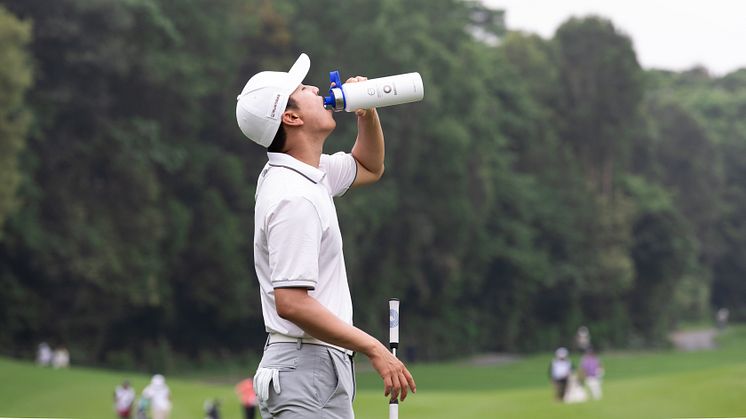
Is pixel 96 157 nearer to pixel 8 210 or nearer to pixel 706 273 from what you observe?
pixel 8 210

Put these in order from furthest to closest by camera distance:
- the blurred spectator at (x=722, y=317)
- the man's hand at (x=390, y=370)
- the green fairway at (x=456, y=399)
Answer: the blurred spectator at (x=722, y=317), the green fairway at (x=456, y=399), the man's hand at (x=390, y=370)

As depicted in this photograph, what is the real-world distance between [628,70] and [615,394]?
54.8m

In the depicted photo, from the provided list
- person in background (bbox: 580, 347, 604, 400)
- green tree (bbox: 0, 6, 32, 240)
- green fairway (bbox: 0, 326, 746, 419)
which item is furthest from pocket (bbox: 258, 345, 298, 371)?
green tree (bbox: 0, 6, 32, 240)

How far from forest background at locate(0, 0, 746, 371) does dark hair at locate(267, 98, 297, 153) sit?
3658cm

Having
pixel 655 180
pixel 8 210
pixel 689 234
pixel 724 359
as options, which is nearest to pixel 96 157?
pixel 8 210

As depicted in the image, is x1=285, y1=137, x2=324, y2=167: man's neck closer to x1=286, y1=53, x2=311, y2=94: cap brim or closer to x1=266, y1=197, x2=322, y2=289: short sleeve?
x1=286, y1=53, x2=311, y2=94: cap brim

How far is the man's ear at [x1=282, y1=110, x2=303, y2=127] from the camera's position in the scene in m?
5.55

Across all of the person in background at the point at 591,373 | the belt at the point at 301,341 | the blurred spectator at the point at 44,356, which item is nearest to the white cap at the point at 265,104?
the belt at the point at 301,341

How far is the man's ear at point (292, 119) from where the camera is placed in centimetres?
555

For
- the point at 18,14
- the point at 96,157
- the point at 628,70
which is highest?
the point at 628,70

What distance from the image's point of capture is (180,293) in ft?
184

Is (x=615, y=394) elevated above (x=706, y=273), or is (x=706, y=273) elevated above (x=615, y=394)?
(x=706, y=273)

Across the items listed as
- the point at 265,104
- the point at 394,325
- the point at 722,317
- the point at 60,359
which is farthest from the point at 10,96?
the point at 722,317

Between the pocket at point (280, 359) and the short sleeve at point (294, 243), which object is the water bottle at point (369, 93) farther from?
the pocket at point (280, 359)
